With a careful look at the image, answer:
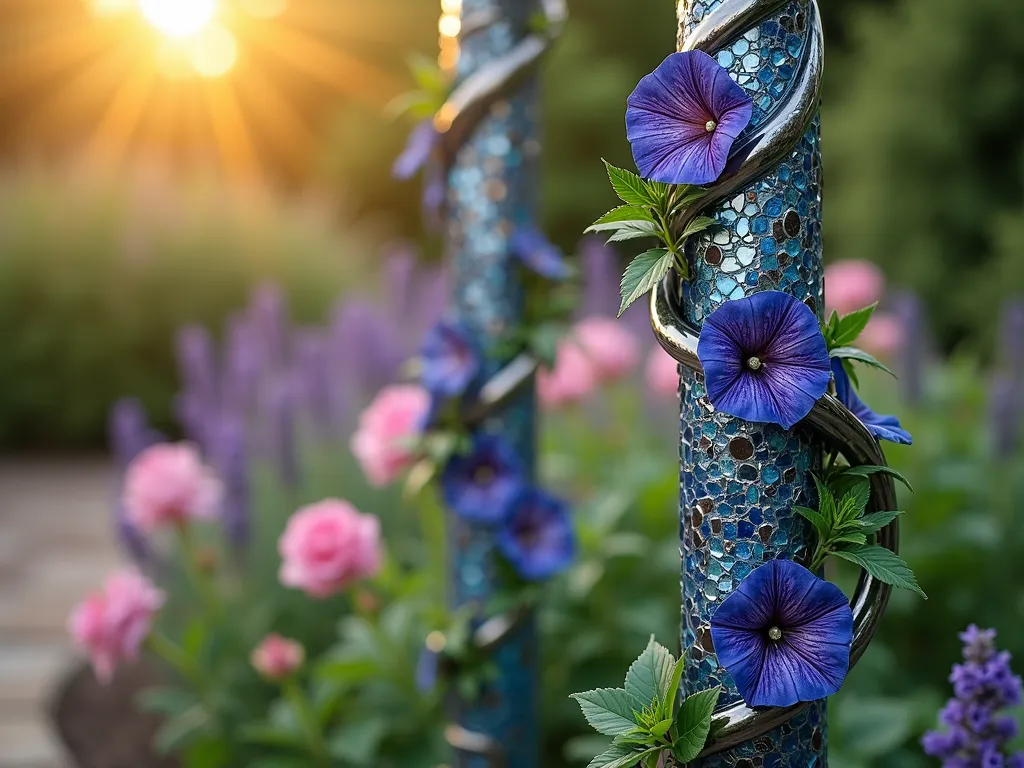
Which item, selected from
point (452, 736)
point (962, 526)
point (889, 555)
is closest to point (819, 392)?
point (889, 555)

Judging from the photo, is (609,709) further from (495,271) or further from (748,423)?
(495,271)

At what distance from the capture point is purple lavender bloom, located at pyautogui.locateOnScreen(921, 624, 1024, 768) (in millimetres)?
800

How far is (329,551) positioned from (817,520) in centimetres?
118

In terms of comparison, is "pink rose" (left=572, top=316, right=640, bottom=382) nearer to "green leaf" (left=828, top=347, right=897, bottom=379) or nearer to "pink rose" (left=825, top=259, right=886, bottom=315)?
"pink rose" (left=825, top=259, right=886, bottom=315)

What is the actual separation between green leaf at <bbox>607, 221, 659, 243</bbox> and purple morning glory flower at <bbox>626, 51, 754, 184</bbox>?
0.04m

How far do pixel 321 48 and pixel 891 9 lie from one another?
681 cm

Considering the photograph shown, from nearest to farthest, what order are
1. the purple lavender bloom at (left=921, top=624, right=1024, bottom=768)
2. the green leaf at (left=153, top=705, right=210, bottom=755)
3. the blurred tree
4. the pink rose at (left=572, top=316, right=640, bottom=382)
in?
the purple lavender bloom at (left=921, top=624, right=1024, bottom=768) < the green leaf at (left=153, top=705, right=210, bottom=755) < the pink rose at (left=572, top=316, right=640, bottom=382) < the blurred tree

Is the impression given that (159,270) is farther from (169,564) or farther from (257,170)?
(257,170)

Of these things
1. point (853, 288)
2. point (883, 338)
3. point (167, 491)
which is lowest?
point (167, 491)

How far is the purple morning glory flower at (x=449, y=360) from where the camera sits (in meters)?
1.44

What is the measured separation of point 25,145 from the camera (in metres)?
12.0

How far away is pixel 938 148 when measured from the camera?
562cm

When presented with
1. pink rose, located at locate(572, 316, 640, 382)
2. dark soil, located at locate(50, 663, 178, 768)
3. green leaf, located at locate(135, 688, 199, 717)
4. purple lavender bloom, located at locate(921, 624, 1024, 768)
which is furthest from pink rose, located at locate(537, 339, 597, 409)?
purple lavender bloom, located at locate(921, 624, 1024, 768)

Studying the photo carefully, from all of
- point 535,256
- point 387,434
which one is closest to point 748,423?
point 535,256
